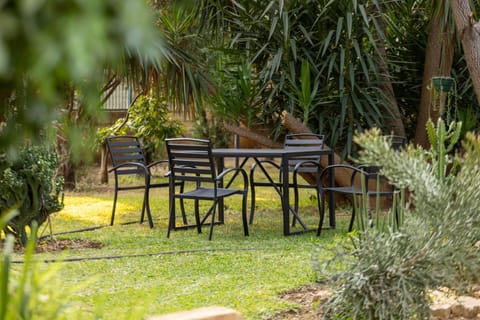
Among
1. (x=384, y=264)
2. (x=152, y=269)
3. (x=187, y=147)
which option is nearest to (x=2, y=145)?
(x=384, y=264)

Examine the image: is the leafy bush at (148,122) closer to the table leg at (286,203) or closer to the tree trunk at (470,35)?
the table leg at (286,203)

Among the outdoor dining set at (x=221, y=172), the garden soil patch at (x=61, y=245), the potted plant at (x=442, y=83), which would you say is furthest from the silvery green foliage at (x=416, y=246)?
the potted plant at (x=442, y=83)

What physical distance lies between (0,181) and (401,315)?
3.37 metres

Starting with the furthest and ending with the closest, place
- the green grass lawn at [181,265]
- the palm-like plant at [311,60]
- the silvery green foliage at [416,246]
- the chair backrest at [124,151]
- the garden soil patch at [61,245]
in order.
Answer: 1. the palm-like plant at [311,60]
2. the chair backrest at [124,151]
3. the garden soil patch at [61,245]
4. the green grass lawn at [181,265]
5. the silvery green foliage at [416,246]

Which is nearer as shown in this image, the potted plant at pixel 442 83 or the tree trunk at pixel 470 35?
the tree trunk at pixel 470 35

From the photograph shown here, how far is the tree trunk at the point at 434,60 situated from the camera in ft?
28.7

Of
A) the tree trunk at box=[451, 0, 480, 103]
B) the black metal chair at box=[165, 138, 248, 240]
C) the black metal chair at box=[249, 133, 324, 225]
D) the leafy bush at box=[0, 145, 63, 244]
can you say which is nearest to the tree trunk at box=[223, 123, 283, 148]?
the black metal chair at box=[249, 133, 324, 225]

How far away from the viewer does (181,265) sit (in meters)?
5.20

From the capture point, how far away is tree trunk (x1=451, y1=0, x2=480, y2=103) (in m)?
7.09

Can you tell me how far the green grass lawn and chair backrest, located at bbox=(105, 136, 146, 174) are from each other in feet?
1.91

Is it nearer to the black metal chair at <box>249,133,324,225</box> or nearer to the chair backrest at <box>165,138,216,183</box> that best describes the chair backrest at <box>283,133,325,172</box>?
the black metal chair at <box>249,133,324,225</box>

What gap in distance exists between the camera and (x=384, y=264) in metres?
3.22

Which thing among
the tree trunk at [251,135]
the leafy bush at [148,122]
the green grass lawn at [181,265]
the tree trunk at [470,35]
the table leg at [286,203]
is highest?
the tree trunk at [470,35]

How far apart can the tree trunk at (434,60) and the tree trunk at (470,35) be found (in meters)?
1.36
